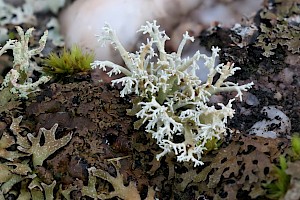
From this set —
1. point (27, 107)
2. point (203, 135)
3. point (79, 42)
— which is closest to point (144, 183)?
point (203, 135)

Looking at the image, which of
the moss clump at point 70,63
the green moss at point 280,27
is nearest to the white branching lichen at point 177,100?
the moss clump at point 70,63

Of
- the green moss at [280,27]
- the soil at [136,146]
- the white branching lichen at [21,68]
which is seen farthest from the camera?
the green moss at [280,27]

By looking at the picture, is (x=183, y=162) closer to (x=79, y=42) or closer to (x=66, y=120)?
(x=66, y=120)

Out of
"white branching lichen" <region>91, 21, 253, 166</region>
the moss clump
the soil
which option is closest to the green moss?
the soil

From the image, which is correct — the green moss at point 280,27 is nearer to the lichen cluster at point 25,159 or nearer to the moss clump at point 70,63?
the moss clump at point 70,63

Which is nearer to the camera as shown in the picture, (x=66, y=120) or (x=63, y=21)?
(x=66, y=120)

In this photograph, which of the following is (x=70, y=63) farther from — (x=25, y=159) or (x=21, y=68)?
(x=25, y=159)
